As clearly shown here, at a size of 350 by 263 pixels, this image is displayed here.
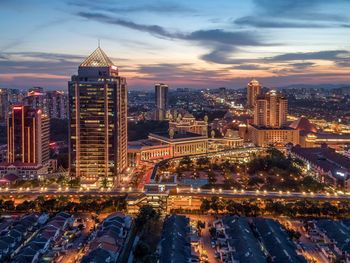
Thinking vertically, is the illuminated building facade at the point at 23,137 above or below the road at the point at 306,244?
above

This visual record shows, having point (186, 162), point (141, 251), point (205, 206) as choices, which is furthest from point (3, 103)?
point (141, 251)

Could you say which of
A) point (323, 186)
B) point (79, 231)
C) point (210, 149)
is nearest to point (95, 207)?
point (79, 231)

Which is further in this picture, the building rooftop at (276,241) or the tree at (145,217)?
the tree at (145,217)

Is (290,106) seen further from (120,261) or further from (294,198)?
(120,261)

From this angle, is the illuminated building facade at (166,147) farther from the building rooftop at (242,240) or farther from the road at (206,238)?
the building rooftop at (242,240)

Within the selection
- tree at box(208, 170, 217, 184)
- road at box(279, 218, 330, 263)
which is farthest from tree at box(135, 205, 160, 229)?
tree at box(208, 170, 217, 184)

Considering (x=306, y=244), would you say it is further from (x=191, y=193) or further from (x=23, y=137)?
(x=23, y=137)

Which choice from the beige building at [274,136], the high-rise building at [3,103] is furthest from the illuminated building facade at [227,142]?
the high-rise building at [3,103]
